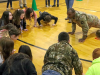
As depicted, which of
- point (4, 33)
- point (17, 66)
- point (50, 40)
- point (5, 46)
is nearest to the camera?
point (17, 66)

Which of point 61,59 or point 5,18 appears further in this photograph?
point 5,18

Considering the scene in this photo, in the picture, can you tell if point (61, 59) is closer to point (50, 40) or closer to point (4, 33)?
point (4, 33)

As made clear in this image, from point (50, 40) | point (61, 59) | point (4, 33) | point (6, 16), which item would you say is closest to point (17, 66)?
point (61, 59)

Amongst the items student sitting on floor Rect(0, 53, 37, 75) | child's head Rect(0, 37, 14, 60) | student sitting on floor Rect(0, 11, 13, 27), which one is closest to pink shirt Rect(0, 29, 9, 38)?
child's head Rect(0, 37, 14, 60)

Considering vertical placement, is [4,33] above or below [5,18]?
below

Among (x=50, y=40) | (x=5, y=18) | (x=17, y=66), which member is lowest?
(x=50, y=40)

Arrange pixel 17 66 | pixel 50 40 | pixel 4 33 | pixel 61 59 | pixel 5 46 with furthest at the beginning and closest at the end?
pixel 50 40 → pixel 4 33 → pixel 5 46 → pixel 61 59 → pixel 17 66

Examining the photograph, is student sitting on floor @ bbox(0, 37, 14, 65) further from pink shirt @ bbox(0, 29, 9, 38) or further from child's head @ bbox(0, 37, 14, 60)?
pink shirt @ bbox(0, 29, 9, 38)

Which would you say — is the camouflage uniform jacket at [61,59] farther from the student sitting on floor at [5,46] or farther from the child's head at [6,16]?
the child's head at [6,16]

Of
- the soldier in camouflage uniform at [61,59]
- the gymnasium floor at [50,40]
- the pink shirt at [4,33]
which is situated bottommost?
the gymnasium floor at [50,40]

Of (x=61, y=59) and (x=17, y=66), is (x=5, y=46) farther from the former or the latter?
(x=61, y=59)

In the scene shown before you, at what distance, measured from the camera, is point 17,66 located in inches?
42.4

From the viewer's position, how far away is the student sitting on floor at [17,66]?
3.50 ft

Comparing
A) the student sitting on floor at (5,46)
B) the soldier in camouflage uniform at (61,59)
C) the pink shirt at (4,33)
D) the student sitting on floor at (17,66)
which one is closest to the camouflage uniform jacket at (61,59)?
the soldier in camouflage uniform at (61,59)
